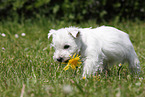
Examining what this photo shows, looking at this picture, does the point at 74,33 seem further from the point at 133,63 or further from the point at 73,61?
the point at 133,63

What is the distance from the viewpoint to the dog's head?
3.19 m

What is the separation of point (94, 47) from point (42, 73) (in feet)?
2.79

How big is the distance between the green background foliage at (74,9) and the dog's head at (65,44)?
3.82 metres

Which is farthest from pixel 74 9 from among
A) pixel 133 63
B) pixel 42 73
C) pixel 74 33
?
pixel 42 73

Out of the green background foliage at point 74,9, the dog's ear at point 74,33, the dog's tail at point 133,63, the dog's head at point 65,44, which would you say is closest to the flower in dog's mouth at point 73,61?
the dog's head at point 65,44

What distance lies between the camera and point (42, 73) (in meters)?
3.34

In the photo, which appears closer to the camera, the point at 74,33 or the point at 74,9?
the point at 74,33

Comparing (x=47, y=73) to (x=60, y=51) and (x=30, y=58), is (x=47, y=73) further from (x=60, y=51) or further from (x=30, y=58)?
(x=30, y=58)

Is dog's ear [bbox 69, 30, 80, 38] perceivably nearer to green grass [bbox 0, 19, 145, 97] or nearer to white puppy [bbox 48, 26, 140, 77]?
white puppy [bbox 48, 26, 140, 77]

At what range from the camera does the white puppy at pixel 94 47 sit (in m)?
3.26

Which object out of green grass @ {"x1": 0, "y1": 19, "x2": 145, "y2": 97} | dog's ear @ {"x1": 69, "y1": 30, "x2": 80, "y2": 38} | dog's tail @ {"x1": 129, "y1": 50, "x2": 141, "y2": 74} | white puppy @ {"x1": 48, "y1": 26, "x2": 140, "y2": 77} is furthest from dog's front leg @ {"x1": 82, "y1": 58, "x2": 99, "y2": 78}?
dog's tail @ {"x1": 129, "y1": 50, "x2": 141, "y2": 74}

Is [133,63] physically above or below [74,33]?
below

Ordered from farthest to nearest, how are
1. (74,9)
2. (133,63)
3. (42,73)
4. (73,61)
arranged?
(74,9), (133,63), (42,73), (73,61)

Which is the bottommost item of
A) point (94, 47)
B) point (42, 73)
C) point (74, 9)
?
point (42, 73)
